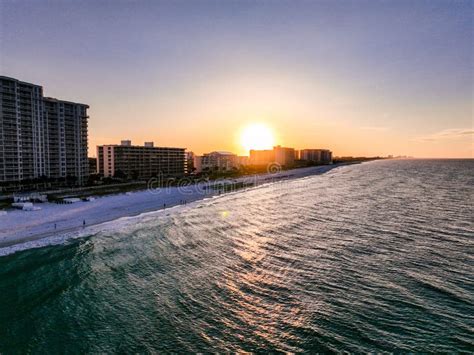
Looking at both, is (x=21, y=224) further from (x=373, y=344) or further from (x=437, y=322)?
(x=437, y=322)

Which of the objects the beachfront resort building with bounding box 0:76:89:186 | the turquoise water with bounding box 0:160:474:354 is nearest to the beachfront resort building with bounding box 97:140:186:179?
the beachfront resort building with bounding box 0:76:89:186

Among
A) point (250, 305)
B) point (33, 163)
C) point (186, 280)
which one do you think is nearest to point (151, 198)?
point (33, 163)

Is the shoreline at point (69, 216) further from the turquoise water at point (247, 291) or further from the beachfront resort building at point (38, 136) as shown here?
the beachfront resort building at point (38, 136)

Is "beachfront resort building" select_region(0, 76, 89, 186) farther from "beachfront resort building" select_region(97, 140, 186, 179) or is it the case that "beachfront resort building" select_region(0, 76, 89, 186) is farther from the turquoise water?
the turquoise water

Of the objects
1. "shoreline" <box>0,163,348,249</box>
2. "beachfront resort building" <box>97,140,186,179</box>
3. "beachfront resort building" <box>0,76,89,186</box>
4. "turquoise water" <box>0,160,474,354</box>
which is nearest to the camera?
"turquoise water" <box>0,160,474,354</box>

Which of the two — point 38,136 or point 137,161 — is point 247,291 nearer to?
point 38,136

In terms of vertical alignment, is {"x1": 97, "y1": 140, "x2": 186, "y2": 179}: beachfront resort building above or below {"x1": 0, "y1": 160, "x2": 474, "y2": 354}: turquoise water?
above

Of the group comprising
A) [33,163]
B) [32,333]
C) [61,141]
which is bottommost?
[32,333]
